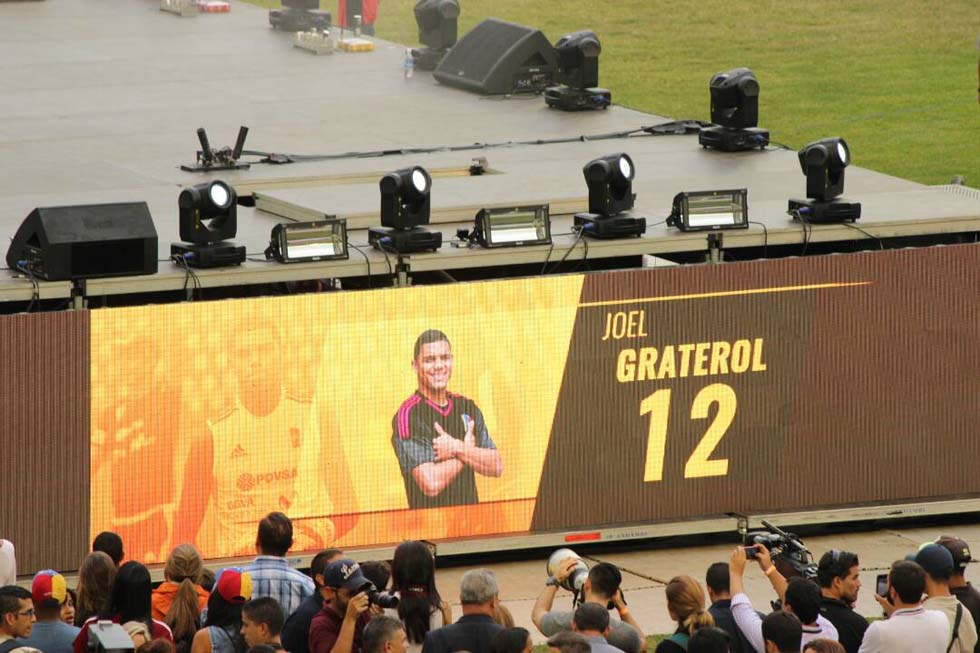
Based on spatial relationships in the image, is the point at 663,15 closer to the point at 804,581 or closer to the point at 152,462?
the point at 152,462

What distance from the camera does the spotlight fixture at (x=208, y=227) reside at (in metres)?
15.6

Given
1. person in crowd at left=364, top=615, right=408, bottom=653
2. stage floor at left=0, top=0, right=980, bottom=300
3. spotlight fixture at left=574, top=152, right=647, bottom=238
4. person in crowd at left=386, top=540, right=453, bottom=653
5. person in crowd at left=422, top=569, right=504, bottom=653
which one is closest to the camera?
person in crowd at left=364, top=615, right=408, bottom=653

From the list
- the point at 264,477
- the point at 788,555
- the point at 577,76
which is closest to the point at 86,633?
the point at 788,555

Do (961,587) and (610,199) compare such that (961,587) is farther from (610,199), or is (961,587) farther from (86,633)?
(610,199)

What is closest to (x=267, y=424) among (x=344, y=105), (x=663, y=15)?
(x=344, y=105)

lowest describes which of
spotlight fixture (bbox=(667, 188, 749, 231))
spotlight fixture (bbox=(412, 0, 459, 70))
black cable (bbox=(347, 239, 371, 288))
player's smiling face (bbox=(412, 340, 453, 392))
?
player's smiling face (bbox=(412, 340, 453, 392))

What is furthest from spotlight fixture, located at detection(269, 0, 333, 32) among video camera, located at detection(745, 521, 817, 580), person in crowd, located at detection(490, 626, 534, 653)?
person in crowd, located at detection(490, 626, 534, 653)

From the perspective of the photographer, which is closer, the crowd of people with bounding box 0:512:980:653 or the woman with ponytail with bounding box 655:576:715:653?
the crowd of people with bounding box 0:512:980:653

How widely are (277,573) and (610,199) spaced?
5790 mm

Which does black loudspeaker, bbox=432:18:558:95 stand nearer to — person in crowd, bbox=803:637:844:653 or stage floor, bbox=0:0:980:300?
stage floor, bbox=0:0:980:300

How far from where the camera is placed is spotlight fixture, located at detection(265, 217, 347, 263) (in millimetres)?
15773

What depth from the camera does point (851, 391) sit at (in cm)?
1698

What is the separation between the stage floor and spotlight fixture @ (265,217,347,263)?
86mm

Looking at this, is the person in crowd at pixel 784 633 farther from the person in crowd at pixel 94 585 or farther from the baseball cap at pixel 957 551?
the person in crowd at pixel 94 585
